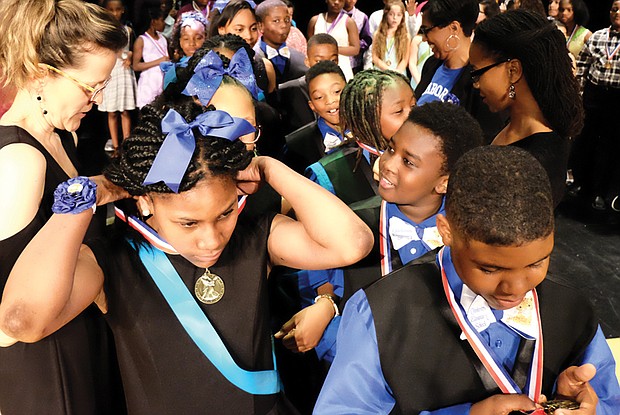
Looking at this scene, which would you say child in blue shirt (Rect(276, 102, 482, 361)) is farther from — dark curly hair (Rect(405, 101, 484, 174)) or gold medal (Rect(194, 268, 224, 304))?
gold medal (Rect(194, 268, 224, 304))

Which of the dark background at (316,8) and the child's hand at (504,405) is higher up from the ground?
the child's hand at (504,405)

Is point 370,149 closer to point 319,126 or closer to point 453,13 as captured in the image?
point 319,126

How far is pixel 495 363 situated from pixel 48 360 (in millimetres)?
1166

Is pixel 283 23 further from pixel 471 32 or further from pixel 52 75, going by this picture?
pixel 52 75

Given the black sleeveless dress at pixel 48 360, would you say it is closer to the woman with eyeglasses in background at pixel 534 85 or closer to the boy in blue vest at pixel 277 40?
the woman with eyeglasses in background at pixel 534 85

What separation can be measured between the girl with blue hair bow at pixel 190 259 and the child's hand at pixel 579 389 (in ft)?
1.83

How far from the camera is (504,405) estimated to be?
130cm

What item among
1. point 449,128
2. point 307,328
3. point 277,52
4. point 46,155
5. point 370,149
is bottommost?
point 277,52

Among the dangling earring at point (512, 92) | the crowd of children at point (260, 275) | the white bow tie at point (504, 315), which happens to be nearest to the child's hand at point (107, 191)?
the crowd of children at point (260, 275)

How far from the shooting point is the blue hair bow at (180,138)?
1403 mm

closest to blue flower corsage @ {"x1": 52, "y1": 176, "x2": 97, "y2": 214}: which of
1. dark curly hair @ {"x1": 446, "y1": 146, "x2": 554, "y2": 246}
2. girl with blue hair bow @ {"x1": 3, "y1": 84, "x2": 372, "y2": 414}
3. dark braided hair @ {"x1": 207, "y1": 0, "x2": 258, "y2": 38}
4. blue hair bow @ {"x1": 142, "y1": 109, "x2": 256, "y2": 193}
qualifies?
girl with blue hair bow @ {"x1": 3, "y1": 84, "x2": 372, "y2": 414}

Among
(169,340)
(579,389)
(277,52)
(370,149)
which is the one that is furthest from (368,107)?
(277,52)

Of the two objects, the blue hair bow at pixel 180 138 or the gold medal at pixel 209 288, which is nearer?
the blue hair bow at pixel 180 138

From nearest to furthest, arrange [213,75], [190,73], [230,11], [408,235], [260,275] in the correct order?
1. [260,275]
2. [408,235]
3. [213,75]
4. [190,73]
5. [230,11]
